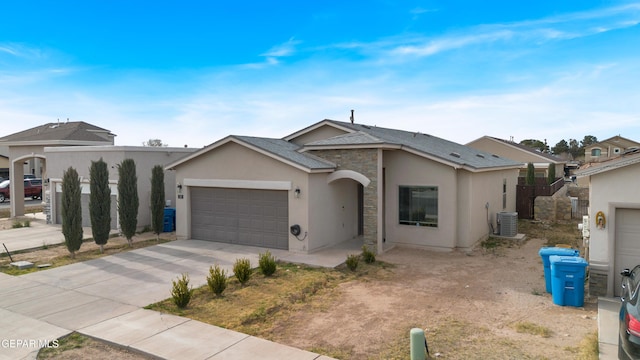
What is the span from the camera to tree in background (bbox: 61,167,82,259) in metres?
13.3

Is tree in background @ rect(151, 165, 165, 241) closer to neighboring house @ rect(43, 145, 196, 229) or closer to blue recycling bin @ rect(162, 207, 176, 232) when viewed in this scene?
blue recycling bin @ rect(162, 207, 176, 232)

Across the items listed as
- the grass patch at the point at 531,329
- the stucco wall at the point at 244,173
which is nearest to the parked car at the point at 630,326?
the grass patch at the point at 531,329

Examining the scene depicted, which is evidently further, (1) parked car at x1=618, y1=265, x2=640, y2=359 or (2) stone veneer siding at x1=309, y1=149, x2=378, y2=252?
(2) stone veneer siding at x1=309, y1=149, x2=378, y2=252

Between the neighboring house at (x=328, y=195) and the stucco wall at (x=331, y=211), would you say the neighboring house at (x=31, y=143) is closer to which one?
the neighboring house at (x=328, y=195)

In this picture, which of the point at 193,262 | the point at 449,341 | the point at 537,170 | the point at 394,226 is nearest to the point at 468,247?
the point at 394,226

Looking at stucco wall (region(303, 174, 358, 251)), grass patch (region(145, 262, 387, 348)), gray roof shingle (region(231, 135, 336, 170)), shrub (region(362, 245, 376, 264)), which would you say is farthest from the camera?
stucco wall (region(303, 174, 358, 251))

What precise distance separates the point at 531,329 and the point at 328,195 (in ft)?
27.3

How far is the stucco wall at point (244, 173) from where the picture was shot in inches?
534

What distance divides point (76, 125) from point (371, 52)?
75.4 feet

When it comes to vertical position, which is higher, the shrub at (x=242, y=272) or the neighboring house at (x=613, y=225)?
the neighboring house at (x=613, y=225)

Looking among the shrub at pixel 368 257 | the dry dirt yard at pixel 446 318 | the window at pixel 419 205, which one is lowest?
the dry dirt yard at pixel 446 318

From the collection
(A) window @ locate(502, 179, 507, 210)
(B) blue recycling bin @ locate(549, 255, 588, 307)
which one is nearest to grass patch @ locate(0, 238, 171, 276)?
(B) blue recycling bin @ locate(549, 255, 588, 307)

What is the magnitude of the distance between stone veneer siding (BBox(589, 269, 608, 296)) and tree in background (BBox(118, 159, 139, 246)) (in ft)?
47.3

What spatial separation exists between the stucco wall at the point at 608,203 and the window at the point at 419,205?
564 centimetres
